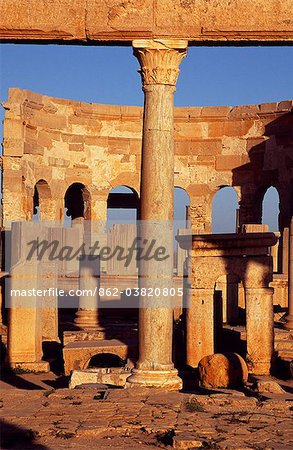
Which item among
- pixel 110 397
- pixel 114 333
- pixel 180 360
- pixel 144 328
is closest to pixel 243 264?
pixel 180 360

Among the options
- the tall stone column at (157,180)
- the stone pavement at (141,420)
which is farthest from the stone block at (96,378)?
the stone pavement at (141,420)

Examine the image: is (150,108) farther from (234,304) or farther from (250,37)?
(234,304)

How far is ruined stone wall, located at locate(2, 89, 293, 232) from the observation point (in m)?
25.8

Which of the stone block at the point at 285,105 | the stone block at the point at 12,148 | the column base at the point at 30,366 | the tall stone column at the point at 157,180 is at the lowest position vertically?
the column base at the point at 30,366

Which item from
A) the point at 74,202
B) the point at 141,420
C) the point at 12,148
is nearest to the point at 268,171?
the point at 74,202

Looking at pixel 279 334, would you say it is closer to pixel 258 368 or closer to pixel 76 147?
pixel 258 368

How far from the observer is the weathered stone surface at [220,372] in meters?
15.5

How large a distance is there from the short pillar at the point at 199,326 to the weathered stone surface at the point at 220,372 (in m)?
3.01

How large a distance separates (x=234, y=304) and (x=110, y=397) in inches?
444

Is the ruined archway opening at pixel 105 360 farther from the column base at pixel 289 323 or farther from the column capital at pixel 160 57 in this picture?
the column capital at pixel 160 57

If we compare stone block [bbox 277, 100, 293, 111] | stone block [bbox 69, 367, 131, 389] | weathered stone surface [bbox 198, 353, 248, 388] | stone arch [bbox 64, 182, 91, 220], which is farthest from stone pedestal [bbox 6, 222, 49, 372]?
stone block [bbox 277, 100, 293, 111]

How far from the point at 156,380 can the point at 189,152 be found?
14.2 meters

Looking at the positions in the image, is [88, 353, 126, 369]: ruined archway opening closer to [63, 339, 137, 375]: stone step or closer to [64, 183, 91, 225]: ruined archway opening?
[63, 339, 137, 375]: stone step

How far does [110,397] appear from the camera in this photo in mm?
12258
